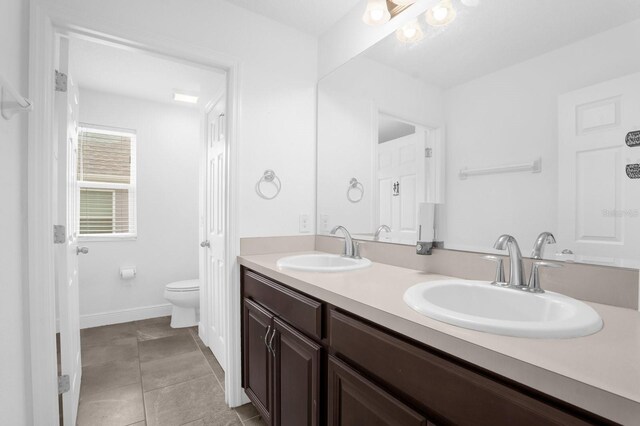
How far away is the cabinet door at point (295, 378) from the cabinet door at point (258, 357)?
8 cm

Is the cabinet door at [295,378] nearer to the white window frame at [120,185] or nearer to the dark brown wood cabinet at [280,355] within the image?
the dark brown wood cabinet at [280,355]

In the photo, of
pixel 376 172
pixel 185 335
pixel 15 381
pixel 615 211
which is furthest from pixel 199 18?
pixel 185 335

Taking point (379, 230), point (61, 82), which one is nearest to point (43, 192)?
point (61, 82)

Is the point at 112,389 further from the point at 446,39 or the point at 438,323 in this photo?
the point at 446,39

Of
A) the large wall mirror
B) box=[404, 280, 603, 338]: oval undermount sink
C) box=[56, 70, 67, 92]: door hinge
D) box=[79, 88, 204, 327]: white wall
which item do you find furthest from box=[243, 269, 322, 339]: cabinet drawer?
box=[79, 88, 204, 327]: white wall

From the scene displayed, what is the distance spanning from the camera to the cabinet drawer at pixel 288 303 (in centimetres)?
111

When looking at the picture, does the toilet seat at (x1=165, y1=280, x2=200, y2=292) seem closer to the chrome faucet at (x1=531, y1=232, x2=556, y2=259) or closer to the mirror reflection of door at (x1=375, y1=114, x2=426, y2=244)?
the mirror reflection of door at (x1=375, y1=114, x2=426, y2=244)

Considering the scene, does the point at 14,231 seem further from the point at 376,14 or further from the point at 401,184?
the point at 376,14

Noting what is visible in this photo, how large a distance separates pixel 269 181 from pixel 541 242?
1.41 meters

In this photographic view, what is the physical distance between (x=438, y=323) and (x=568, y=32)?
1.03m

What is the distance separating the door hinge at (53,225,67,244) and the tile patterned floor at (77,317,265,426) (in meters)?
1.00

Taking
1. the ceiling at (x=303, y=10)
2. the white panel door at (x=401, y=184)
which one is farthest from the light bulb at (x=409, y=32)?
Answer: the white panel door at (x=401, y=184)

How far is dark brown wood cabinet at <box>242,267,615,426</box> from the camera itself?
583 millimetres

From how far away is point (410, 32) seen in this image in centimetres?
155
